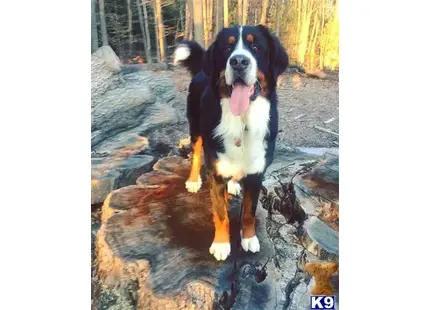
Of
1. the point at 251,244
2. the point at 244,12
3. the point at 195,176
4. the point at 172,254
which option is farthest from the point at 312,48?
the point at 172,254

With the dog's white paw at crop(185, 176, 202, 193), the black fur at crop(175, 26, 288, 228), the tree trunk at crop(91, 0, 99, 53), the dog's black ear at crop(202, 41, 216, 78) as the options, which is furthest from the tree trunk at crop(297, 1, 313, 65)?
the tree trunk at crop(91, 0, 99, 53)

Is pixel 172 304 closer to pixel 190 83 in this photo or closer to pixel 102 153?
pixel 102 153

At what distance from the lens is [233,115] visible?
255 centimetres

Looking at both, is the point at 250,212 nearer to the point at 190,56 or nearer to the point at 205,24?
the point at 190,56

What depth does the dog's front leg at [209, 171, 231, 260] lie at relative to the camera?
264 cm

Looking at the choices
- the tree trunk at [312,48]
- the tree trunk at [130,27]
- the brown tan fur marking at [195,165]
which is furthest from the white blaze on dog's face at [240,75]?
the tree trunk at [130,27]

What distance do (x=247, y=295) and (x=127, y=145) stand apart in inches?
41.5

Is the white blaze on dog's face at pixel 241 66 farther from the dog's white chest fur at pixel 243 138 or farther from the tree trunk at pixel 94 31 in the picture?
the tree trunk at pixel 94 31

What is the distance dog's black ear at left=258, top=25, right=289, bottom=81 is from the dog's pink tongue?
0.21m

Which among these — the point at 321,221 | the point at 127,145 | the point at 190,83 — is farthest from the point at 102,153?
the point at 321,221

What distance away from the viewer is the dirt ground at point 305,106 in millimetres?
2727

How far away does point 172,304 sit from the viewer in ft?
8.09

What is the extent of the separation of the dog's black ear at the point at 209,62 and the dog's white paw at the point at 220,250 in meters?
0.91

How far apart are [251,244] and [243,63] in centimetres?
99
